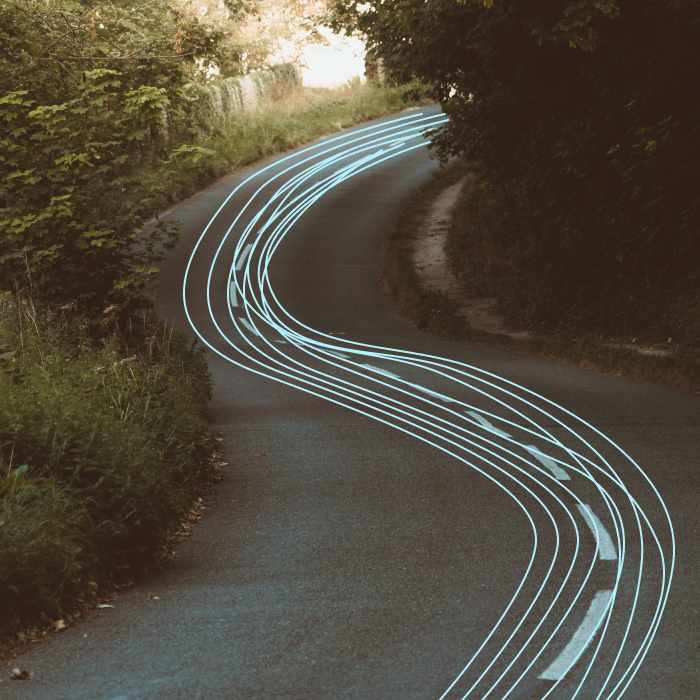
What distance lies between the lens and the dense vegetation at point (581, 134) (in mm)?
15320

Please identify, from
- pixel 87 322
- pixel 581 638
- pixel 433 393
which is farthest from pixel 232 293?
pixel 581 638

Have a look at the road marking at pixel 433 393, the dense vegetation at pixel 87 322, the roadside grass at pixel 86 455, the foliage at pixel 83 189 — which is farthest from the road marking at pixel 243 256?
the roadside grass at pixel 86 455

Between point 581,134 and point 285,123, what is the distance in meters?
28.4

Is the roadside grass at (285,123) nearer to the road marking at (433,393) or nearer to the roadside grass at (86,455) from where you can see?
the road marking at (433,393)

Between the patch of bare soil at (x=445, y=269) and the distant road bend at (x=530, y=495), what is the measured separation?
309cm

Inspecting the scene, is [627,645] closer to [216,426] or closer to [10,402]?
[10,402]

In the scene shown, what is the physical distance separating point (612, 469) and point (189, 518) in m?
3.97

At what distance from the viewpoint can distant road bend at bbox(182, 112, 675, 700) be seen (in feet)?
15.6

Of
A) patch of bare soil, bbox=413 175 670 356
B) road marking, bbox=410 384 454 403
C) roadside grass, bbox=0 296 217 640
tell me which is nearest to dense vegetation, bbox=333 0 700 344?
patch of bare soil, bbox=413 175 670 356

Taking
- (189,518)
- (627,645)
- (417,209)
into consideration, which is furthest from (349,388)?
(417,209)

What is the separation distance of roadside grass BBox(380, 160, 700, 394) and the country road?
77cm

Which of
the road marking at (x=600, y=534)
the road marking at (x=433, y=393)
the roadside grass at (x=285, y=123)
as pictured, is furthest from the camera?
the roadside grass at (x=285, y=123)

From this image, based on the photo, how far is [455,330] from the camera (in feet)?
70.0

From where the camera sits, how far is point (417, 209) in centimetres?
3397
